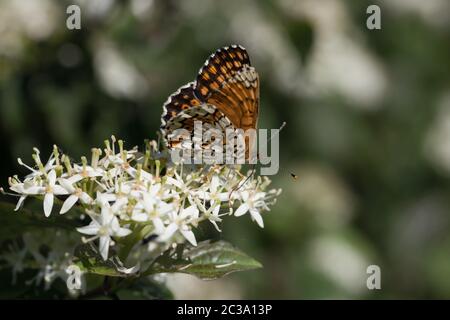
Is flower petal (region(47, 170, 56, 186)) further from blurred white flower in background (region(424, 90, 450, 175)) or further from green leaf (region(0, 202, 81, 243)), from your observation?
blurred white flower in background (region(424, 90, 450, 175))

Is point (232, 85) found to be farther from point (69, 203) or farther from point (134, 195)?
point (69, 203)

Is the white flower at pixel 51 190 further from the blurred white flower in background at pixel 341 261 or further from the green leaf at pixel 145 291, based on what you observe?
the blurred white flower in background at pixel 341 261

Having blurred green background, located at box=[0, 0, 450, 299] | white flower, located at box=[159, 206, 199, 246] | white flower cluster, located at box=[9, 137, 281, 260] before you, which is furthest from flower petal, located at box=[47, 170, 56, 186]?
blurred green background, located at box=[0, 0, 450, 299]

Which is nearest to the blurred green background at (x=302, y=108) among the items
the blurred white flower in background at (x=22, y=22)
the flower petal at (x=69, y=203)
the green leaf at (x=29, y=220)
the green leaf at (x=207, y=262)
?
the blurred white flower in background at (x=22, y=22)

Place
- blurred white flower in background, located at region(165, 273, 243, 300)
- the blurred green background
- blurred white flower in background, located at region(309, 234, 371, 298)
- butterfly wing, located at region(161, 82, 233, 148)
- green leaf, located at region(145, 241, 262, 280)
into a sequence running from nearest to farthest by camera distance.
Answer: green leaf, located at region(145, 241, 262, 280)
butterfly wing, located at region(161, 82, 233, 148)
blurred white flower in background, located at region(165, 273, 243, 300)
the blurred green background
blurred white flower in background, located at region(309, 234, 371, 298)

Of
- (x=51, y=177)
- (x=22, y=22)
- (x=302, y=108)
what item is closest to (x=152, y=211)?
(x=51, y=177)
